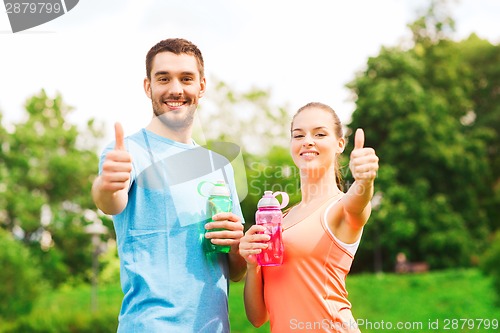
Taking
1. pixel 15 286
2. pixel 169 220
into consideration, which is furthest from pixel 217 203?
pixel 15 286

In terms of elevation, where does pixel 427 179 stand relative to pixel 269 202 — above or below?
below

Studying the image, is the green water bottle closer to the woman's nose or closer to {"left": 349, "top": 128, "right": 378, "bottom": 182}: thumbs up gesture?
the woman's nose

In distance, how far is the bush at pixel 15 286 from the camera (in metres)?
15.6

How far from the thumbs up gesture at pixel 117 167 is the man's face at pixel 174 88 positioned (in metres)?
0.45

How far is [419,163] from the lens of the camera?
2212cm

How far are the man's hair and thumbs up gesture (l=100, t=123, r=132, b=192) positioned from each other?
56cm

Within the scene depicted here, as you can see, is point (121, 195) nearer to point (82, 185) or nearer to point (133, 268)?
point (133, 268)

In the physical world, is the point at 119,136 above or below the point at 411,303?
above

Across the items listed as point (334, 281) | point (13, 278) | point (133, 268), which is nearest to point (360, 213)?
point (334, 281)

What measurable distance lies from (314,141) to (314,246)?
444 mm

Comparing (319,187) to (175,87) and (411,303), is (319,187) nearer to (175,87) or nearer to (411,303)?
(175,87)

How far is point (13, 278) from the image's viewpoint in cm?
1634

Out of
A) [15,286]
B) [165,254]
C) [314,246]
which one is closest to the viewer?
[165,254]

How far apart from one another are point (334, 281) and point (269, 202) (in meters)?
0.41
